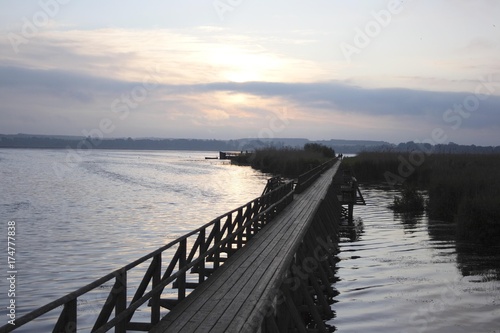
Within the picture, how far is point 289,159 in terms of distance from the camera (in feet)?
278

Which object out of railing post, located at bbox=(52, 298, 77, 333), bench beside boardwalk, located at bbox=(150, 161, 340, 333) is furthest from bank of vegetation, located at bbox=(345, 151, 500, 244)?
railing post, located at bbox=(52, 298, 77, 333)

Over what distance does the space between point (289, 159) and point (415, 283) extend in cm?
6717

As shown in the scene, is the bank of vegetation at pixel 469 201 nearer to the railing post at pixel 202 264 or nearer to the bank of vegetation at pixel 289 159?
the railing post at pixel 202 264

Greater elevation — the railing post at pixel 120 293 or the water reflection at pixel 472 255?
the railing post at pixel 120 293

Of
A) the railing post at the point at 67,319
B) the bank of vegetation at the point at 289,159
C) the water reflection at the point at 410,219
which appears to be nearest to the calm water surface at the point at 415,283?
the water reflection at the point at 410,219

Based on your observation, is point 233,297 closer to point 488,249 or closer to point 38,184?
point 488,249

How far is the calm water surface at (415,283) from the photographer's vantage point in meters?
13.7

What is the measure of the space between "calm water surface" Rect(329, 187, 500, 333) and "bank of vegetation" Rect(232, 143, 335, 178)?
123 feet

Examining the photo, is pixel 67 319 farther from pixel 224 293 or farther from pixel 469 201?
pixel 469 201

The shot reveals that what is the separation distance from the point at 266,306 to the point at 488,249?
1765 centimetres

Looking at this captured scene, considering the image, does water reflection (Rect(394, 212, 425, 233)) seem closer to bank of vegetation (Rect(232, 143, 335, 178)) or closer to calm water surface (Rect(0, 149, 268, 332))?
calm water surface (Rect(0, 149, 268, 332))

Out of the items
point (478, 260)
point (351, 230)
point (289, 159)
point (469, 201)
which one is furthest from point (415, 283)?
point (289, 159)

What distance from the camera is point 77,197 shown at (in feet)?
161

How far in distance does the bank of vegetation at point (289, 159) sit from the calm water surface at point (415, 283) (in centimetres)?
3736
